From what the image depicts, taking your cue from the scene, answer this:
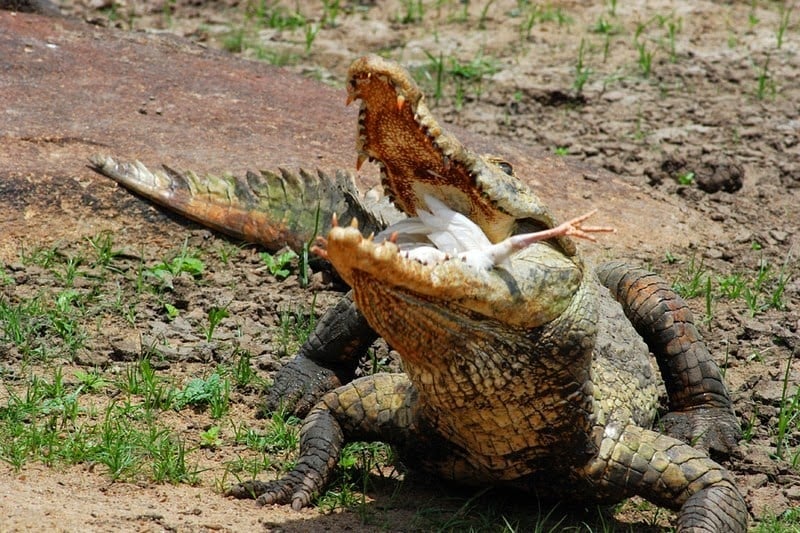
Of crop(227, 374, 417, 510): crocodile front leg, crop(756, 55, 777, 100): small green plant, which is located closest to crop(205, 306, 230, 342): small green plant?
crop(227, 374, 417, 510): crocodile front leg

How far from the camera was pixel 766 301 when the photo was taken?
259 inches

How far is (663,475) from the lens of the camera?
14.4ft

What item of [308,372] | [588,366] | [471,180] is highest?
[471,180]

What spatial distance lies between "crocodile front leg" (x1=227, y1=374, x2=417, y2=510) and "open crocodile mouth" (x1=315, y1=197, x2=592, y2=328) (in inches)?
36.9

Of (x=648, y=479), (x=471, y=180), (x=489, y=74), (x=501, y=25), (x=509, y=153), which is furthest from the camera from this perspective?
(x=501, y=25)

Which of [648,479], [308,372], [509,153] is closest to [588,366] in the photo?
[648,479]

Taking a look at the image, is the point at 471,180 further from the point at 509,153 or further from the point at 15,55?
the point at 15,55

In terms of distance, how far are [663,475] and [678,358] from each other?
1339 mm

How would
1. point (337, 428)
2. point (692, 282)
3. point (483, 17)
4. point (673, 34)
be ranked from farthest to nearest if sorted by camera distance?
point (483, 17) < point (673, 34) < point (692, 282) < point (337, 428)

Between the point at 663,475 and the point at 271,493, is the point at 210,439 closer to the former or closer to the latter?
the point at 271,493

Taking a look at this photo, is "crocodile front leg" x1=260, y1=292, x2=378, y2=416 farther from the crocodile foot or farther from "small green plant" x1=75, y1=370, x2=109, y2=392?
the crocodile foot

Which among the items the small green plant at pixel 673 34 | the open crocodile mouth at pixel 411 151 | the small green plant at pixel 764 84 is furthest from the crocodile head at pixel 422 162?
the small green plant at pixel 673 34

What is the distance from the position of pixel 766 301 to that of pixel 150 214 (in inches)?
135

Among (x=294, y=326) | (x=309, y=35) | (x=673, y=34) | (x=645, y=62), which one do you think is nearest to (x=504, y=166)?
(x=294, y=326)
